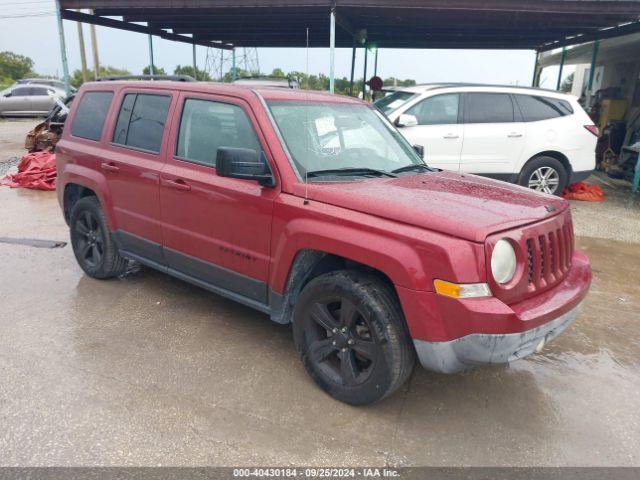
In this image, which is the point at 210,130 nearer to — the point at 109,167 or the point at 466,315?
the point at 109,167

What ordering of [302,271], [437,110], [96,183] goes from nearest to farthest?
[302,271] → [96,183] → [437,110]

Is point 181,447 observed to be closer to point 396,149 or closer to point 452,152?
point 396,149

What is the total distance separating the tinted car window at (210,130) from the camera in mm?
3396

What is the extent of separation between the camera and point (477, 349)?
8.08 feet

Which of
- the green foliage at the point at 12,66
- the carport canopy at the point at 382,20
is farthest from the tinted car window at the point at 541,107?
the green foliage at the point at 12,66

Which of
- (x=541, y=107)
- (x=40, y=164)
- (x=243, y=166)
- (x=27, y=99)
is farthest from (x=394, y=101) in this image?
(x=27, y=99)

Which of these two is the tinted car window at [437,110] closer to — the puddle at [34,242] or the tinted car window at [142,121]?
the tinted car window at [142,121]

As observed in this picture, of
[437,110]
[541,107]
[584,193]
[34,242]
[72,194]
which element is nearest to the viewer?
[72,194]

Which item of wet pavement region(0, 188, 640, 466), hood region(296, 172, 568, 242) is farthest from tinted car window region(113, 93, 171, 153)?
hood region(296, 172, 568, 242)

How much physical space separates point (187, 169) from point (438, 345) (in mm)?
2217

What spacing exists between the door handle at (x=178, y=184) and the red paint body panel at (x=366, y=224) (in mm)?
15

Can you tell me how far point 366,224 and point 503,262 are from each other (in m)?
0.74

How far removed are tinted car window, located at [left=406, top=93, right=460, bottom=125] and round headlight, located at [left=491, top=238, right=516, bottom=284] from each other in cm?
542

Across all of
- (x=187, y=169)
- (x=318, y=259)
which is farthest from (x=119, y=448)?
(x=187, y=169)
